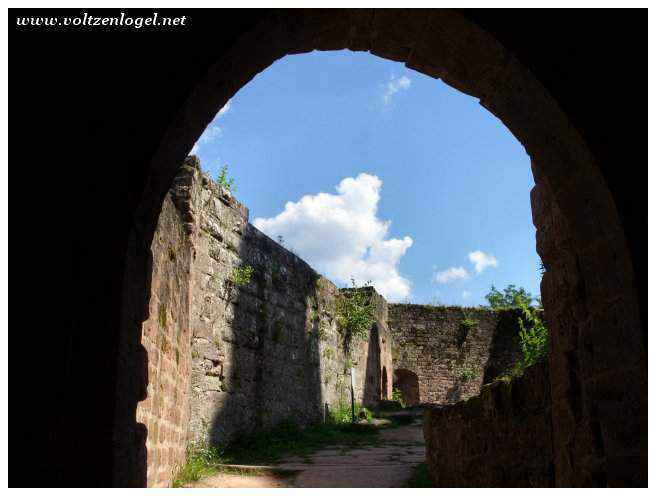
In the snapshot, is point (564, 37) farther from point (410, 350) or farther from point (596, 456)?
point (410, 350)

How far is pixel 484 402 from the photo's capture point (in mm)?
4477

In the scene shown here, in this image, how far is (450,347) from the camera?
758 inches

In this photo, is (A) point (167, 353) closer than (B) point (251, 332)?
Yes

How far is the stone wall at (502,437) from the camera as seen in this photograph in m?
3.52

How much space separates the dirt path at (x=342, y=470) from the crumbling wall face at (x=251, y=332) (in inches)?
40.2

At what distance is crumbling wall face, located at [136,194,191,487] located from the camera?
4.27 metres

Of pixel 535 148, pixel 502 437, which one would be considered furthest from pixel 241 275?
pixel 535 148

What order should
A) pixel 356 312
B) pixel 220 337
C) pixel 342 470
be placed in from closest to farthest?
1. pixel 342 470
2. pixel 220 337
3. pixel 356 312

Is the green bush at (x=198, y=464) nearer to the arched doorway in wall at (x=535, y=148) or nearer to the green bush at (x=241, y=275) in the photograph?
the green bush at (x=241, y=275)

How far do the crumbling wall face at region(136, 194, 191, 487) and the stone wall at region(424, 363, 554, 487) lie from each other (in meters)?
2.39

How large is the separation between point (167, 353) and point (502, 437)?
2809mm

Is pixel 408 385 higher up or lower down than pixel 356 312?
lower down

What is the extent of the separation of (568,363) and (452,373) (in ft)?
54.3

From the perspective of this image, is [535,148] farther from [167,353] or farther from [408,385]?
[408,385]
